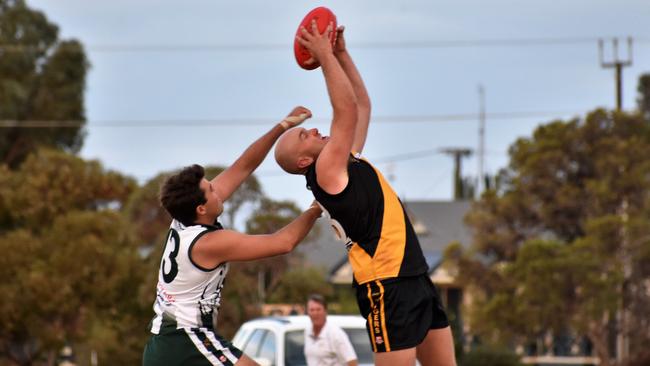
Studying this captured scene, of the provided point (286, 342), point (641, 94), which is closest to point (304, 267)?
point (286, 342)

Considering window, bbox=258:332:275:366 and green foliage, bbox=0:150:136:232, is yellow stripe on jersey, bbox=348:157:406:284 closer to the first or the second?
window, bbox=258:332:275:366

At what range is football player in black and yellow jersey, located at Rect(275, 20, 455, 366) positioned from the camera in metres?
7.06

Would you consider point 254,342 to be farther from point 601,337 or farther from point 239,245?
point 601,337

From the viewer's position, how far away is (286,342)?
50.6 ft

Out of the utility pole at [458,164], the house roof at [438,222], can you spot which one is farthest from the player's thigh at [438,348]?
the utility pole at [458,164]

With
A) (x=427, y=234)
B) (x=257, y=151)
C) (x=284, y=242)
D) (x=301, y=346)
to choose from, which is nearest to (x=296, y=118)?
(x=257, y=151)

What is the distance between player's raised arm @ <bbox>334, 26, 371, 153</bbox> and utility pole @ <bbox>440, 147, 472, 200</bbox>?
6606 centimetres

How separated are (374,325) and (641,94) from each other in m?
62.8

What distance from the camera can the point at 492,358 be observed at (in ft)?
105

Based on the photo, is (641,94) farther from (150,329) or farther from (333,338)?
(150,329)

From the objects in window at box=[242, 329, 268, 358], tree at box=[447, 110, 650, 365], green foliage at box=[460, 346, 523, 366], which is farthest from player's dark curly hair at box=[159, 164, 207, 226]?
green foliage at box=[460, 346, 523, 366]

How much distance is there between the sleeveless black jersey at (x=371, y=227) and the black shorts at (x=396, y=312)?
0.19 feet

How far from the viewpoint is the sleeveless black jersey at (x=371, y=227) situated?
23.5ft

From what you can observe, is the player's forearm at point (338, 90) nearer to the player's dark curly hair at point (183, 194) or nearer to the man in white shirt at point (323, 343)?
the player's dark curly hair at point (183, 194)
